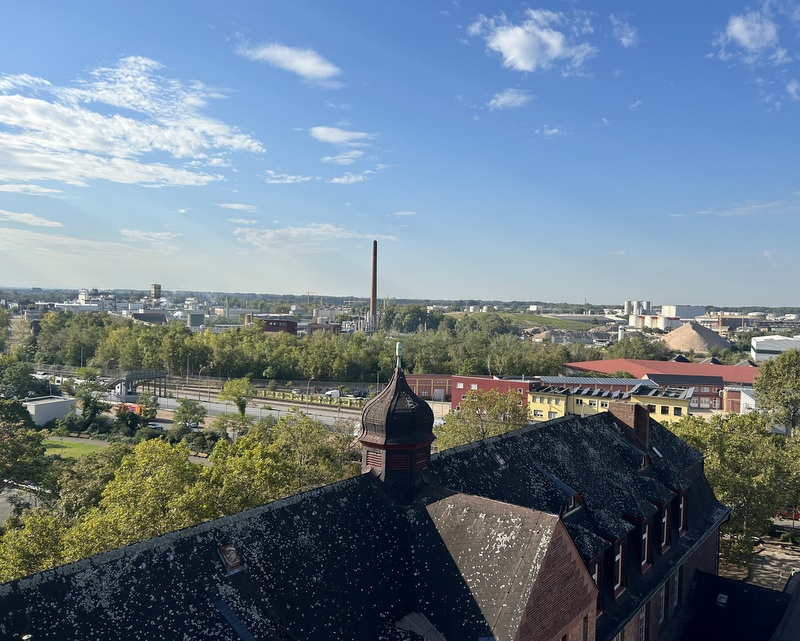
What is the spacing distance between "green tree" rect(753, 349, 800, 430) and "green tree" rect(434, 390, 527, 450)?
3332 cm

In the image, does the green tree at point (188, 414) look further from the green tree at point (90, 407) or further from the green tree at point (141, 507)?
the green tree at point (141, 507)

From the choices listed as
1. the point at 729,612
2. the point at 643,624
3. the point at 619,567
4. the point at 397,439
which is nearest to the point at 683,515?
the point at 729,612

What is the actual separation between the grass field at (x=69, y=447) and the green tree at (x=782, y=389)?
76033 mm

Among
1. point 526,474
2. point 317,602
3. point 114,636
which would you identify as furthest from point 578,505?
point 114,636

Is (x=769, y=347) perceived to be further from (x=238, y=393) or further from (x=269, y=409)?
(x=238, y=393)

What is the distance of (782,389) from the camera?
68312mm

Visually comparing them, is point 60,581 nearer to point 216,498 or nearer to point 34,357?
point 216,498

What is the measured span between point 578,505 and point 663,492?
292 inches

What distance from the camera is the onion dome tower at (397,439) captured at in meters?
19.8

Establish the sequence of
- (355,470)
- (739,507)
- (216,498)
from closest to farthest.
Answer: (216,498)
(739,507)
(355,470)

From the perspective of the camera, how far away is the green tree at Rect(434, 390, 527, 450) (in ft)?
171

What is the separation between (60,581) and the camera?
1216cm

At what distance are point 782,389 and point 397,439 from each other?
65186mm

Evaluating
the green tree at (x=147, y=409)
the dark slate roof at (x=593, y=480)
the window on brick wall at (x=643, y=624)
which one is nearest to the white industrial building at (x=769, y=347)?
the green tree at (x=147, y=409)
